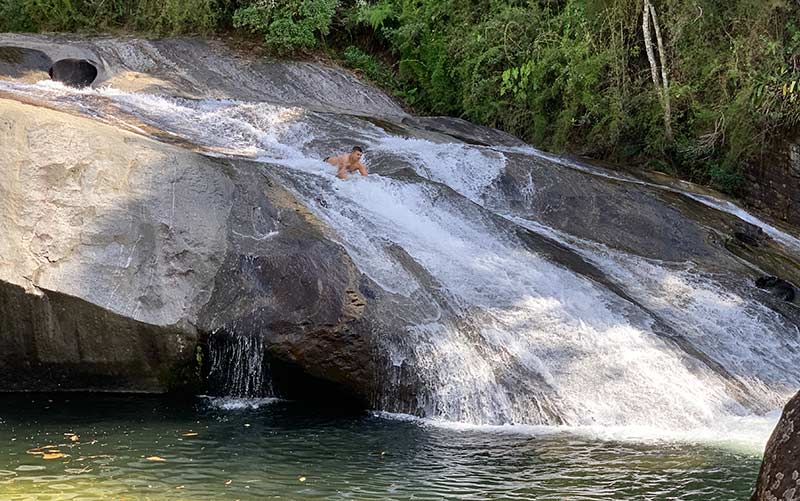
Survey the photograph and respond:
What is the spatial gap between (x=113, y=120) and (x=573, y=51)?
870 cm

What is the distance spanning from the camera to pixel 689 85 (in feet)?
54.4

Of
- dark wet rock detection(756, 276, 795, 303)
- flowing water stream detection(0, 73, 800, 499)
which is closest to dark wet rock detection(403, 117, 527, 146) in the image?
flowing water stream detection(0, 73, 800, 499)

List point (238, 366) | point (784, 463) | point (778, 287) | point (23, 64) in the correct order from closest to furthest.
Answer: point (784, 463) → point (238, 366) → point (778, 287) → point (23, 64)

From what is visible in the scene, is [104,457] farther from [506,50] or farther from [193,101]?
[506,50]

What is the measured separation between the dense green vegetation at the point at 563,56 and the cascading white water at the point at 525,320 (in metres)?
4.65

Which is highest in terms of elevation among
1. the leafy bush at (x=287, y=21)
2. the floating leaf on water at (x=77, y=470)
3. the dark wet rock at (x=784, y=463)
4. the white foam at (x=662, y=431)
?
the leafy bush at (x=287, y=21)

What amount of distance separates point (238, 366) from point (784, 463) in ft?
21.3

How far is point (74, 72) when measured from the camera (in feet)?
54.4

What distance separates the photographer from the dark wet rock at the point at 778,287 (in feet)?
38.4

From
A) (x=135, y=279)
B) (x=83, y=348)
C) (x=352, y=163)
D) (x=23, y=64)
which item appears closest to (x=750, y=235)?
(x=352, y=163)

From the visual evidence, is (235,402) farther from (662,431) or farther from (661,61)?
(661,61)

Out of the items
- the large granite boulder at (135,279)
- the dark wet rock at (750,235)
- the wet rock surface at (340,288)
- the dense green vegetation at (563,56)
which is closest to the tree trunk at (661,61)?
the dense green vegetation at (563,56)

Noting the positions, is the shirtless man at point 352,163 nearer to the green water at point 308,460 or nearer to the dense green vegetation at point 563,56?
the green water at point 308,460

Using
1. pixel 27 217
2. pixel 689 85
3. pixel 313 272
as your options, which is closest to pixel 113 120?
pixel 27 217
